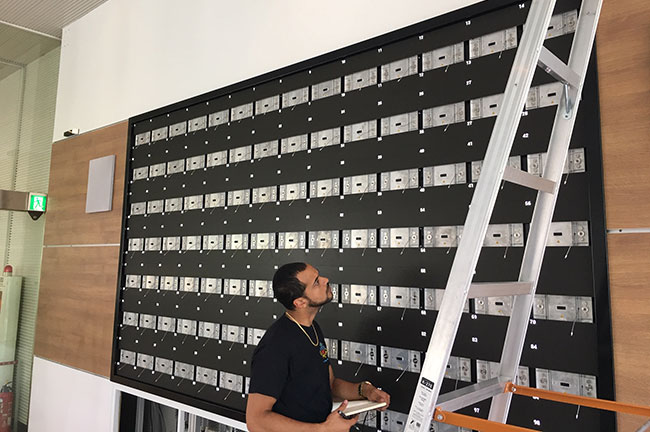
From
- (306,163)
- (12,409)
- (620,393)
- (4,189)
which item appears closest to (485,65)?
(306,163)

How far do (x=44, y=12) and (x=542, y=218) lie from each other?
4.35m

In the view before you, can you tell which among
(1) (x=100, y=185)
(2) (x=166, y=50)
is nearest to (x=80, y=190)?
(1) (x=100, y=185)

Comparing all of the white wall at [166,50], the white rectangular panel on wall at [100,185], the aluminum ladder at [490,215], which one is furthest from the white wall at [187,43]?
the aluminum ladder at [490,215]

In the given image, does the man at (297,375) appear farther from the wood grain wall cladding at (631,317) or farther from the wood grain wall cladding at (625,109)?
the wood grain wall cladding at (625,109)

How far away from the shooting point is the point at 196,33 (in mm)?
2977

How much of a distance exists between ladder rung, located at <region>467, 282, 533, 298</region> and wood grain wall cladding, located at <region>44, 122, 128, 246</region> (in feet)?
9.68

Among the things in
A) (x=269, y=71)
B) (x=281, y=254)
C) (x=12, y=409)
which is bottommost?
(x=12, y=409)

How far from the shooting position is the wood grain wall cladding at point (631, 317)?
1.35m

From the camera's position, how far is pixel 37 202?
3.99 m

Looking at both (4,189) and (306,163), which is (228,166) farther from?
(4,189)

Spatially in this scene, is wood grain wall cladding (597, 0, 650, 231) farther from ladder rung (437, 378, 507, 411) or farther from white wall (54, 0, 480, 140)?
ladder rung (437, 378, 507, 411)

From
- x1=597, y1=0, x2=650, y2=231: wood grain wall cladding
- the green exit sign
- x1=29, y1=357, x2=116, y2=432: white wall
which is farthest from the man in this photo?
the green exit sign

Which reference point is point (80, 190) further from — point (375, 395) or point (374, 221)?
point (375, 395)

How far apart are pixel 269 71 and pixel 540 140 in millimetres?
1452
